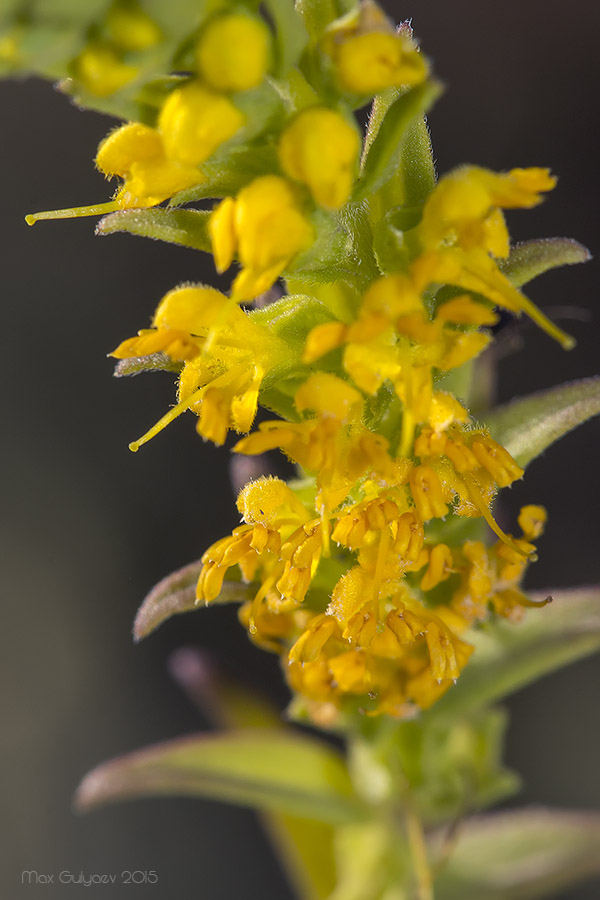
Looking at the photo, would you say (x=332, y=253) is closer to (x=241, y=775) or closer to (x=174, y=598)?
(x=174, y=598)

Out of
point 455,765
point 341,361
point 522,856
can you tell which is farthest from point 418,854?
point 341,361

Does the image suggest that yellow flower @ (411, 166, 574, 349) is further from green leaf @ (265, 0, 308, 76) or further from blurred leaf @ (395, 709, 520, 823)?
blurred leaf @ (395, 709, 520, 823)

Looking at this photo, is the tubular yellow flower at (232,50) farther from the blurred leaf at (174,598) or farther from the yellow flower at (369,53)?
the blurred leaf at (174,598)

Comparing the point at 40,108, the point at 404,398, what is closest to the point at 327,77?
the point at 404,398

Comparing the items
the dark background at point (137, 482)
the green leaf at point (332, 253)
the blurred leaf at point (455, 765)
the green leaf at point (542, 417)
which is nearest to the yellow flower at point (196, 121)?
the green leaf at point (332, 253)

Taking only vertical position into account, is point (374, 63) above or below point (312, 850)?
above

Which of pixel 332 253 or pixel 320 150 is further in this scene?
pixel 332 253

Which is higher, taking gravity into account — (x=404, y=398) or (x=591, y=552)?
(x=404, y=398)

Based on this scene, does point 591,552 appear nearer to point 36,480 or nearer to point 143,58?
point 36,480
